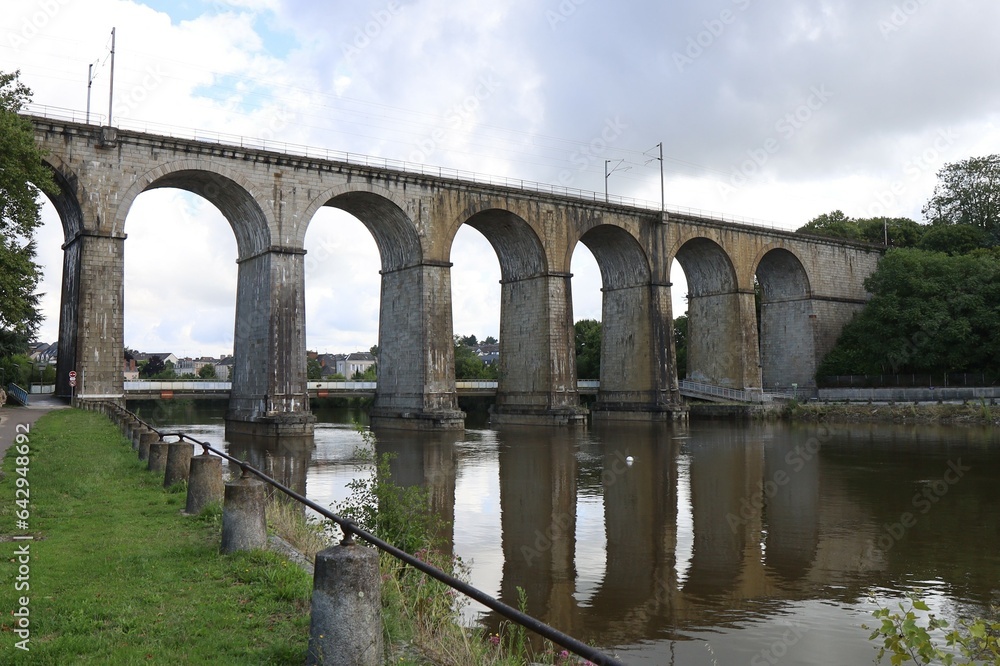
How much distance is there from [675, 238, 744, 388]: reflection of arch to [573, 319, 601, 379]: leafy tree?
587 inches

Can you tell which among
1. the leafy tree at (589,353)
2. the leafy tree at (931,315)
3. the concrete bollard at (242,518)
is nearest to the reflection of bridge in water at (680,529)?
the concrete bollard at (242,518)

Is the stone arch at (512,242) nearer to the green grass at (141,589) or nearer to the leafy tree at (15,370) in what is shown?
the leafy tree at (15,370)

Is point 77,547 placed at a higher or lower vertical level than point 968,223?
lower

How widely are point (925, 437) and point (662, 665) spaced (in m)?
31.1

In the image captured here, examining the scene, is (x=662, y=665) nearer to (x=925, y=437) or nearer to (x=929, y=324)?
(x=925, y=437)

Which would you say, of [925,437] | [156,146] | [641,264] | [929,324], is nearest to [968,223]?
[929,324]

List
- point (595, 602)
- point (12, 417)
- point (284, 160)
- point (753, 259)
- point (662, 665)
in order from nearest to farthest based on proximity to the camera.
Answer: point (662, 665) → point (595, 602) → point (12, 417) → point (284, 160) → point (753, 259)

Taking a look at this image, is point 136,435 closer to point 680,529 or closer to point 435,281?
point 680,529

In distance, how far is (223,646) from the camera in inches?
216

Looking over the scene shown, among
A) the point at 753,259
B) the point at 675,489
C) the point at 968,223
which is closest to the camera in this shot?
the point at 675,489

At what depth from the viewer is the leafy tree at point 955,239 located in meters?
63.0

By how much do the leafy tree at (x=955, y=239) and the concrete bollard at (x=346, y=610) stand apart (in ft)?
223

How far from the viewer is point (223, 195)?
38375 mm

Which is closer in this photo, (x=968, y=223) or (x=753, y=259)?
(x=753, y=259)
